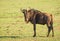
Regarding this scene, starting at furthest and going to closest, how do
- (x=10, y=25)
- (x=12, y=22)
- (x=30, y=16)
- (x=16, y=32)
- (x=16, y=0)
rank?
(x=16, y=0) < (x=12, y=22) < (x=10, y=25) < (x=16, y=32) < (x=30, y=16)

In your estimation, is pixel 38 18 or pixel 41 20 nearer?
pixel 41 20

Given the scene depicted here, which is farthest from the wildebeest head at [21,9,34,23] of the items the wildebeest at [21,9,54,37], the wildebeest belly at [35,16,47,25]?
the wildebeest belly at [35,16,47,25]

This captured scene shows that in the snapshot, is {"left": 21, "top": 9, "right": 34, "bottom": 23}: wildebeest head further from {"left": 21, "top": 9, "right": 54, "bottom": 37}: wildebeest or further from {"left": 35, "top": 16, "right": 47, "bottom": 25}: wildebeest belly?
{"left": 35, "top": 16, "right": 47, "bottom": 25}: wildebeest belly

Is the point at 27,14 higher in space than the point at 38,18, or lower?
higher

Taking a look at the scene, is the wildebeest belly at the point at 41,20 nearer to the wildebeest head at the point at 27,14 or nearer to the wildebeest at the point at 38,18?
the wildebeest at the point at 38,18

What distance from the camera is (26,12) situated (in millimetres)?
15250

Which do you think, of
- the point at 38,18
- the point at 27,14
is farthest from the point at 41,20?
the point at 27,14

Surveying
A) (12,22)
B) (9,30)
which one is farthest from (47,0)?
(9,30)

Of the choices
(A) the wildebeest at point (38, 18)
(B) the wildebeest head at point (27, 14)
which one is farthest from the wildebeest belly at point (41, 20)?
(B) the wildebeest head at point (27, 14)

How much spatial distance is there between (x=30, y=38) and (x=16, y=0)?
26.1m

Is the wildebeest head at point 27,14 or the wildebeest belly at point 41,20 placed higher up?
the wildebeest head at point 27,14

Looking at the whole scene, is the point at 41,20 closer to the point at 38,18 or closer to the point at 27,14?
the point at 38,18

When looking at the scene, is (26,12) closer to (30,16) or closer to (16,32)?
(30,16)

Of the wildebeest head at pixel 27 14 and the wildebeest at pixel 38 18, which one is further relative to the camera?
the wildebeest head at pixel 27 14
